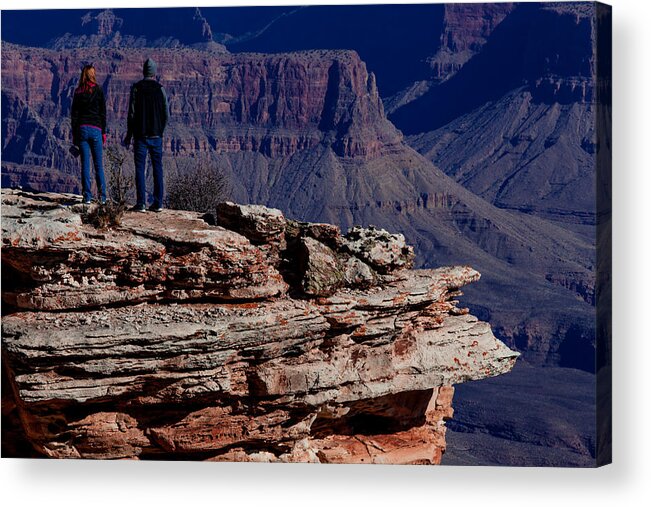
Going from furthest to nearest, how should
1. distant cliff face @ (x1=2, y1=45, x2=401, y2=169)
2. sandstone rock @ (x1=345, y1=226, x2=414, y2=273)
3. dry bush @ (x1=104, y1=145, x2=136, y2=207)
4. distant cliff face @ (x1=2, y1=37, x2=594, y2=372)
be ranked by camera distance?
distant cliff face @ (x1=2, y1=45, x2=401, y2=169) < distant cliff face @ (x1=2, y1=37, x2=594, y2=372) < sandstone rock @ (x1=345, y1=226, x2=414, y2=273) < dry bush @ (x1=104, y1=145, x2=136, y2=207)

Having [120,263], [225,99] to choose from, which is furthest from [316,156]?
[120,263]

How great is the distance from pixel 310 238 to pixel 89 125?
124 inches

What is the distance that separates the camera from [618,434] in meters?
16.5

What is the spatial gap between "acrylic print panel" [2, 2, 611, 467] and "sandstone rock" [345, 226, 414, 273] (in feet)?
0.10

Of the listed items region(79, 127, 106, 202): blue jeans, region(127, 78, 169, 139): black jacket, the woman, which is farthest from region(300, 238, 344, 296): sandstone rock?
region(79, 127, 106, 202): blue jeans

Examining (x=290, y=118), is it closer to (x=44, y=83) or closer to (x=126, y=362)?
(x=44, y=83)

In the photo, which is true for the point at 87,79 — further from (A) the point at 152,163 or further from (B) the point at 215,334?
(B) the point at 215,334

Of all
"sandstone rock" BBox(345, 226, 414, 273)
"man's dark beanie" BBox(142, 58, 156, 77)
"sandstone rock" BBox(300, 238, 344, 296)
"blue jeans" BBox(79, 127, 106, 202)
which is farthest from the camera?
"blue jeans" BBox(79, 127, 106, 202)

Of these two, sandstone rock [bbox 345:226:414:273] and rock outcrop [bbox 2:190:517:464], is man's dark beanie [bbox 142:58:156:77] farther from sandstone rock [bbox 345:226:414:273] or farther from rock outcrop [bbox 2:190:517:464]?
sandstone rock [bbox 345:226:414:273]

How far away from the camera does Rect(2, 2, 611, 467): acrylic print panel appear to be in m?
15.0

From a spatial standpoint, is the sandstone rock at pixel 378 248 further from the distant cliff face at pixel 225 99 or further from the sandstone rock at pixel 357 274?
the distant cliff face at pixel 225 99

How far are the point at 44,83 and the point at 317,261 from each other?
77446mm

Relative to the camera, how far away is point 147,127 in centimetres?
1645

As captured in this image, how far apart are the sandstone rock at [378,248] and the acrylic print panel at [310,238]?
0.10 ft
